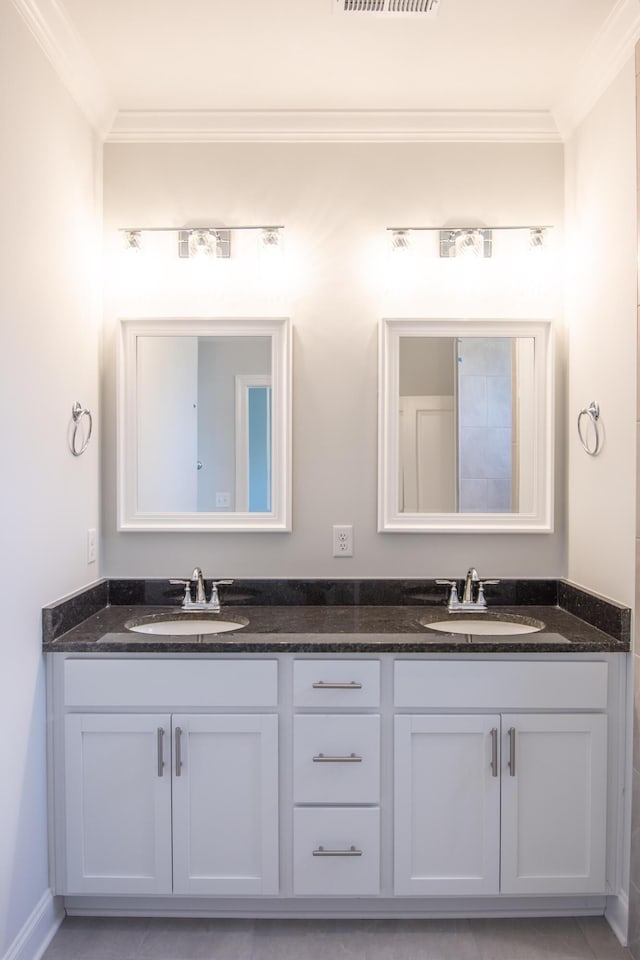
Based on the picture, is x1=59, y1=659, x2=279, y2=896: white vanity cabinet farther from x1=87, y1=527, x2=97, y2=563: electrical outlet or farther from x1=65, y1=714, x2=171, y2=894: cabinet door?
x1=87, y1=527, x2=97, y2=563: electrical outlet

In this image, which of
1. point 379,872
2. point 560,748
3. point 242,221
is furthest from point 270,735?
point 242,221

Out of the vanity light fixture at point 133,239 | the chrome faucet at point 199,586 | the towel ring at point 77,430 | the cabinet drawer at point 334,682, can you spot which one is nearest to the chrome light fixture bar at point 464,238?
the vanity light fixture at point 133,239

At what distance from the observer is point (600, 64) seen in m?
2.09

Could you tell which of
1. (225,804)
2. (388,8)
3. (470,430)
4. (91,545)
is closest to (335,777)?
(225,804)

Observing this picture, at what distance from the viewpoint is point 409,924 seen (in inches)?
79.8

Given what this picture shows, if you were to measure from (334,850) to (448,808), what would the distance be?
34cm

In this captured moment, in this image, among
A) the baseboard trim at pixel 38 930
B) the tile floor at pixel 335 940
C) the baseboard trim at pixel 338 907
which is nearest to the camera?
the baseboard trim at pixel 38 930

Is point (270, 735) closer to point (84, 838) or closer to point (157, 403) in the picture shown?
point (84, 838)

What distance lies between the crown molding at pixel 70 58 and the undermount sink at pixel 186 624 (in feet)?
5.52

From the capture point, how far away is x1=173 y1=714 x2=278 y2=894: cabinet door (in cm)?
197

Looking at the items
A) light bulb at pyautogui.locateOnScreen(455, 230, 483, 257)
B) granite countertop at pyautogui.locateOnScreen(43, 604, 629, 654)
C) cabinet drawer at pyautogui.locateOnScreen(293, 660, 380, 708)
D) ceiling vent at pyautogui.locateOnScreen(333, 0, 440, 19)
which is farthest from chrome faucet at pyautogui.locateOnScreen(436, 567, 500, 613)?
ceiling vent at pyautogui.locateOnScreen(333, 0, 440, 19)

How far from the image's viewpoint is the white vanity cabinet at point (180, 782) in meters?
1.97

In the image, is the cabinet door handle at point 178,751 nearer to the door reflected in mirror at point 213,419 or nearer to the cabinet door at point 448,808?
the cabinet door at point 448,808

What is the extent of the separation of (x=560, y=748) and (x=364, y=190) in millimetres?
1927
